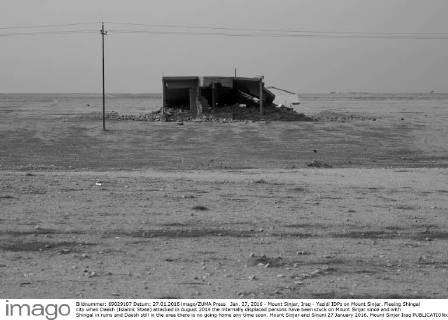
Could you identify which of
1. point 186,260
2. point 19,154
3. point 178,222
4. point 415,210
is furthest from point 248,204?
point 19,154

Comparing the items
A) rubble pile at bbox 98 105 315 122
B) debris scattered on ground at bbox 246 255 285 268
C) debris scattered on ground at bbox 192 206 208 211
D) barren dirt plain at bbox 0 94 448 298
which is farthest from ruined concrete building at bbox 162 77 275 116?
debris scattered on ground at bbox 246 255 285 268

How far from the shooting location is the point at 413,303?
7.02m

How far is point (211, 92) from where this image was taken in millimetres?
42906

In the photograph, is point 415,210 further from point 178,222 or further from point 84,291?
point 84,291

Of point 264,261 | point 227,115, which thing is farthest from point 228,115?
point 264,261

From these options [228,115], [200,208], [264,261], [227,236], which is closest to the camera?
[264,261]

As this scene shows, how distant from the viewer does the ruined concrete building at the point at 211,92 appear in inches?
1665

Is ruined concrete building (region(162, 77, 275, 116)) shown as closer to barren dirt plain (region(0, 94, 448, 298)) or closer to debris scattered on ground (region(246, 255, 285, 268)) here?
barren dirt plain (region(0, 94, 448, 298))

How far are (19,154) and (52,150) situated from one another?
5.84 ft

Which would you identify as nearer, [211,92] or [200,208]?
[200,208]

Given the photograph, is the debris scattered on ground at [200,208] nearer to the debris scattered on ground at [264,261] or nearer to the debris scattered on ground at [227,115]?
Answer: the debris scattered on ground at [264,261]

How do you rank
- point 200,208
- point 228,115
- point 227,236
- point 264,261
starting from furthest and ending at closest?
point 228,115 < point 200,208 < point 227,236 < point 264,261

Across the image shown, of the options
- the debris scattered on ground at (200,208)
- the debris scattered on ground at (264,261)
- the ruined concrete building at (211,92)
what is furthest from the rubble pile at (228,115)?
the debris scattered on ground at (264,261)

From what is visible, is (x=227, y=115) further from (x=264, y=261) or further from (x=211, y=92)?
(x=264, y=261)
